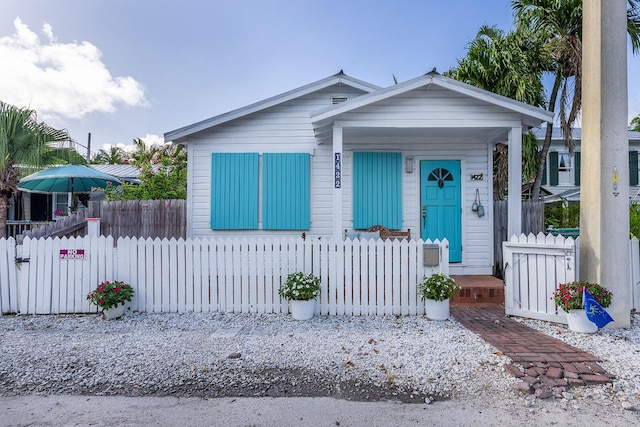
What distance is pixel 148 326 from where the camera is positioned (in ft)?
15.0

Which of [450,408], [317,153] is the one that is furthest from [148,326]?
[317,153]

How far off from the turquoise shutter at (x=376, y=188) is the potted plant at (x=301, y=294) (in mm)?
2539

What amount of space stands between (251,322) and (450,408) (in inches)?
110

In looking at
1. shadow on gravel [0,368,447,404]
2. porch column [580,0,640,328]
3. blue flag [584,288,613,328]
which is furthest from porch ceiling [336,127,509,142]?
shadow on gravel [0,368,447,404]

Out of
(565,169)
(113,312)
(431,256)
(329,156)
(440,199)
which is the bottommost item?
(113,312)

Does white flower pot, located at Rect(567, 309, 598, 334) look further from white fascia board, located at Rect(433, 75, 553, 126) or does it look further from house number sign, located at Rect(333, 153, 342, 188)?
house number sign, located at Rect(333, 153, 342, 188)

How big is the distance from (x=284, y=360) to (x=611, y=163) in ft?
14.9

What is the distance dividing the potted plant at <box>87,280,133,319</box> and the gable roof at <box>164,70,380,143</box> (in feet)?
10.8

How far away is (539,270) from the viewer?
4.76m

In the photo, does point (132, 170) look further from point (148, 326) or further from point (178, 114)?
point (148, 326)

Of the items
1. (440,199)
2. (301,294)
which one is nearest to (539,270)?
(440,199)

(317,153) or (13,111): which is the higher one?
(13,111)

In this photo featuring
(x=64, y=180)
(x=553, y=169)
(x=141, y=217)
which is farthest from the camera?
(x=553, y=169)

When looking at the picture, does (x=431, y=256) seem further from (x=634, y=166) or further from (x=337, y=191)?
(x=634, y=166)
